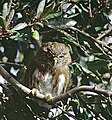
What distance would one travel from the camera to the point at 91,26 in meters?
2.76

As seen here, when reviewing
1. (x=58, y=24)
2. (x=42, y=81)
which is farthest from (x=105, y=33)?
(x=58, y=24)

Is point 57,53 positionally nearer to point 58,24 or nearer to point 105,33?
point 105,33

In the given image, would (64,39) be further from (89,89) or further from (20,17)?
(89,89)

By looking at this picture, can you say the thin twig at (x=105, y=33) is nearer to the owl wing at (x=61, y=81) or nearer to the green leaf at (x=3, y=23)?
the owl wing at (x=61, y=81)

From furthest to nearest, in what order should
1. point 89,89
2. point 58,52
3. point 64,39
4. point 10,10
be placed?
point 58,52 < point 64,39 < point 10,10 < point 89,89

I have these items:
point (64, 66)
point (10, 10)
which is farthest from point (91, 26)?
point (10, 10)

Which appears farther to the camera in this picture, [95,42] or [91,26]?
[91,26]

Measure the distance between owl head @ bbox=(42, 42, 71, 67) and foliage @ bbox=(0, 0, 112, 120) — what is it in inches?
1.7

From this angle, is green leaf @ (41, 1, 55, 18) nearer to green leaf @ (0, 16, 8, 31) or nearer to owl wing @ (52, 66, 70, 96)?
green leaf @ (0, 16, 8, 31)

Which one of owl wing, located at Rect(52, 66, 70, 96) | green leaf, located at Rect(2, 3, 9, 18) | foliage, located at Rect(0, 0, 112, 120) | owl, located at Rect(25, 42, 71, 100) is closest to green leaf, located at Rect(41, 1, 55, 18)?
foliage, located at Rect(0, 0, 112, 120)

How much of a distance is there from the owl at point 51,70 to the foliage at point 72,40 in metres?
0.07

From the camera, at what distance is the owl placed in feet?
8.84

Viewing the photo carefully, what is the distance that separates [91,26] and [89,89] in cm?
100

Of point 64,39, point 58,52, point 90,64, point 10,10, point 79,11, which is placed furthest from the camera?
point 58,52
